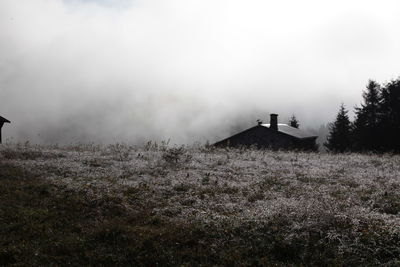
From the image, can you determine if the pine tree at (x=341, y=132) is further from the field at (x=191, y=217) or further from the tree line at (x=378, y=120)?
the field at (x=191, y=217)

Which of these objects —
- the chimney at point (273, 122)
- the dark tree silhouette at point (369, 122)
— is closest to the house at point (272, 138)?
the chimney at point (273, 122)

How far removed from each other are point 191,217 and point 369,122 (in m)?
54.8

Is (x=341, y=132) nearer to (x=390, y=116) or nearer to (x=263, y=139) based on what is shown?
(x=390, y=116)

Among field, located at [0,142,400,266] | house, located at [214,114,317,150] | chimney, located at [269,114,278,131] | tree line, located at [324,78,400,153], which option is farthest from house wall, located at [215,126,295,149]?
field, located at [0,142,400,266]

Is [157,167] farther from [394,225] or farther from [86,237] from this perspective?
[394,225]

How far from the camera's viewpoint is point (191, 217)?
12.0 m

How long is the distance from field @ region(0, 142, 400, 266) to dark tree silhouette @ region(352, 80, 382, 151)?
37984 mm

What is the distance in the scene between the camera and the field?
9.54m

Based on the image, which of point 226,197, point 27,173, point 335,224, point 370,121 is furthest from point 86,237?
point 370,121

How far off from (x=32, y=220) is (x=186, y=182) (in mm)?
7066

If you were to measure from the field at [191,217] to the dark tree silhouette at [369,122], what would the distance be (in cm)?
3798

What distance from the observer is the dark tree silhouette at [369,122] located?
54.7m

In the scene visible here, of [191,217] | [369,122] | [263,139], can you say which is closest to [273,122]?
[263,139]

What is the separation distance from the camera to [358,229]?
34.8 ft
